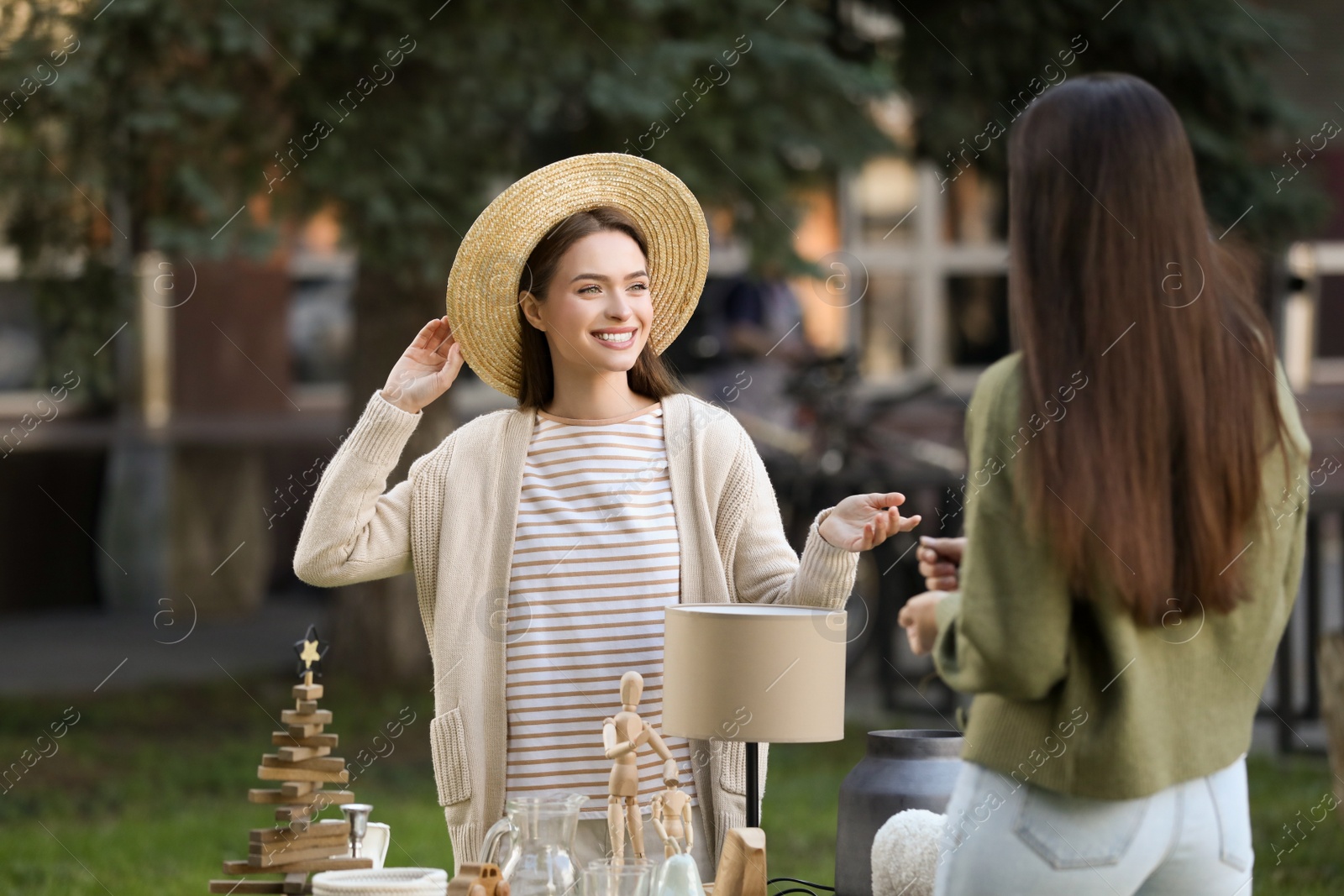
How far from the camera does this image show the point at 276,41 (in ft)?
21.2

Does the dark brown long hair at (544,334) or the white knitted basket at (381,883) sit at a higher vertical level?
the dark brown long hair at (544,334)

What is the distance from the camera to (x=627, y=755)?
2.58 meters

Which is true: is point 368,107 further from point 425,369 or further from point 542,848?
point 542,848

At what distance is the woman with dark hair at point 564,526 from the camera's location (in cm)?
281

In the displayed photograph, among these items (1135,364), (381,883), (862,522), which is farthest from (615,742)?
(1135,364)

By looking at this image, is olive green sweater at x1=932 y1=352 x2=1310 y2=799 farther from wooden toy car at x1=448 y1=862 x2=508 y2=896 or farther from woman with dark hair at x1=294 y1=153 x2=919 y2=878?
wooden toy car at x1=448 y1=862 x2=508 y2=896

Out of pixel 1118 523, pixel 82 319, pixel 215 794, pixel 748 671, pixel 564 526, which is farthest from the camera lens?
pixel 82 319

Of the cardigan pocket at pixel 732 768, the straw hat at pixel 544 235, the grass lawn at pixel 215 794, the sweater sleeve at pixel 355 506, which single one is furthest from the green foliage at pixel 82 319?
the cardigan pocket at pixel 732 768

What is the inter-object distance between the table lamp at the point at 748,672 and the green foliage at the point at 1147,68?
5769 mm

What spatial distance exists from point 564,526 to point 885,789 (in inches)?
28.1

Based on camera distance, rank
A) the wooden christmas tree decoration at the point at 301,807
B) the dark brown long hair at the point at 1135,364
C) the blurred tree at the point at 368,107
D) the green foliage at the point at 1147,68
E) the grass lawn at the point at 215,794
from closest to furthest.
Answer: the dark brown long hair at the point at 1135,364 < the wooden christmas tree decoration at the point at 301,807 < the grass lawn at the point at 215,794 < the blurred tree at the point at 368,107 < the green foliage at the point at 1147,68

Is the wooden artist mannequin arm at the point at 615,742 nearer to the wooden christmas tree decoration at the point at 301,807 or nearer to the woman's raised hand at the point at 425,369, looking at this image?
the wooden christmas tree decoration at the point at 301,807

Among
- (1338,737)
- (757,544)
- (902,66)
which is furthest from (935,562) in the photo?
(902,66)

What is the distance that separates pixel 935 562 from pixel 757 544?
0.69m
